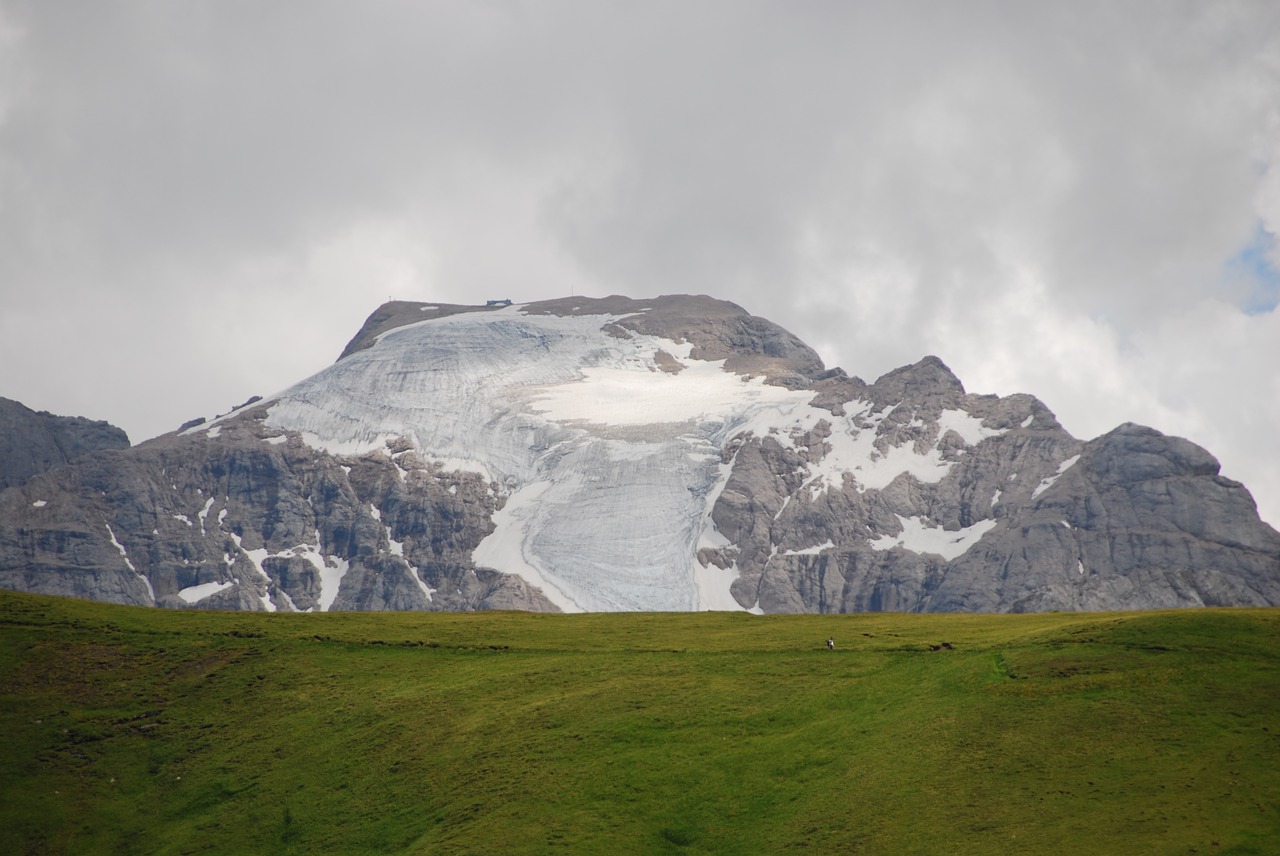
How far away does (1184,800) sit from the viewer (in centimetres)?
7406

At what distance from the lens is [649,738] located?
97688mm

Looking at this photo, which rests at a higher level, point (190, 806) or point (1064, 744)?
point (1064, 744)

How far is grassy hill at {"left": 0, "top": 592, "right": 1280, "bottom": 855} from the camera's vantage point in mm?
79188

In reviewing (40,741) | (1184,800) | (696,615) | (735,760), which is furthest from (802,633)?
(40,741)

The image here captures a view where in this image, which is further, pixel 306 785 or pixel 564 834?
pixel 306 785

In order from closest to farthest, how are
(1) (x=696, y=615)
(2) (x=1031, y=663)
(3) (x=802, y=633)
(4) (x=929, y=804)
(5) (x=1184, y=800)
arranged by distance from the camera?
(5) (x=1184, y=800) < (4) (x=929, y=804) < (2) (x=1031, y=663) < (3) (x=802, y=633) < (1) (x=696, y=615)

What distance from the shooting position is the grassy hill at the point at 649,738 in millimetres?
79188

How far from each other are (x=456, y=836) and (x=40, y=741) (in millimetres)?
40461

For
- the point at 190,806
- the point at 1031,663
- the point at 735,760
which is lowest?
the point at 190,806

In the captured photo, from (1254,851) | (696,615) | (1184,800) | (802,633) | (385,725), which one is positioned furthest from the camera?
(696,615)

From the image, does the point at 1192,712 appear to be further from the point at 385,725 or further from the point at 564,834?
the point at 385,725

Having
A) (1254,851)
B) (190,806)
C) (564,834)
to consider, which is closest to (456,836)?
(564,834)

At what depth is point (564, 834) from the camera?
84062 millimetres

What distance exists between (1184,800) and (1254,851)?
683 centimetres
